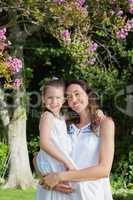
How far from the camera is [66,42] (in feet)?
32.1

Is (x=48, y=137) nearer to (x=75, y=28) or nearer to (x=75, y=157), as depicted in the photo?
(x=75, y=157)

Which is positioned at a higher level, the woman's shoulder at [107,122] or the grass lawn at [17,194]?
the woman's shoulder at [107,122]

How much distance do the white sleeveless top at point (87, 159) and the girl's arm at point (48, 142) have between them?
56 millimetres

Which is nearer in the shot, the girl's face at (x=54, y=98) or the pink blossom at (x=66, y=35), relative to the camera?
the girl's face at (x=54, y=98)

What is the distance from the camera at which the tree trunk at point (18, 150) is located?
1191 cm

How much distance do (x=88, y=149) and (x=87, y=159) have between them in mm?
52

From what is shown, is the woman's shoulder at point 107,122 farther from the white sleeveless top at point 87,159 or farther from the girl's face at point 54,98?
the girl's face at point 54,98

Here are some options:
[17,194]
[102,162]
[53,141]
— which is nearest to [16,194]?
[17,194]

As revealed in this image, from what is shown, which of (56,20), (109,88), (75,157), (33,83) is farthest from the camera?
(33,83)

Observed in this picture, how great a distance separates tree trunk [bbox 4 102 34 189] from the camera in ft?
39.1

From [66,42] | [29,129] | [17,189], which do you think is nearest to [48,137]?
[66,42]

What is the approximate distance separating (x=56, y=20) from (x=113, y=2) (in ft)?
3.32

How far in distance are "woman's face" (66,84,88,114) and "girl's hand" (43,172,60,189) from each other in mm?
347

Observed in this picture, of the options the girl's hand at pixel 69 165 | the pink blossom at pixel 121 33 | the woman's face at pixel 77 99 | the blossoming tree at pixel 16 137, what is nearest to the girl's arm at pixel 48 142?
the girl's hand at pixel 69 165
